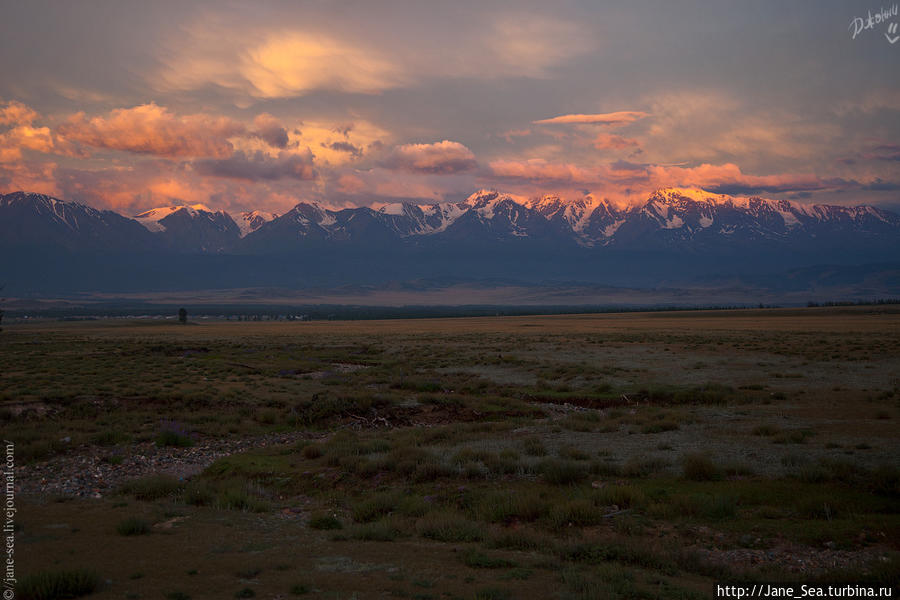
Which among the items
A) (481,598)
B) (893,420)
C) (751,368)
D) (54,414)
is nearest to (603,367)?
(751,368)

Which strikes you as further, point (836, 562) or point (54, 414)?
point (54, 414)

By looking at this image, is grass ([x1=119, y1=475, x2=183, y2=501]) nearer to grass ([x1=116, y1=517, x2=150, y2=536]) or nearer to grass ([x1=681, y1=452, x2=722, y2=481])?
grass ([x1=116, y1=517, x2=150, y2=536])

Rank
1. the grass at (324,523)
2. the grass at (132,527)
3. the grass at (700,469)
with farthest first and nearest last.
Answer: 1. the grass at (700,469)
2. the grass at (324,523)
3. the grass at (132,527)

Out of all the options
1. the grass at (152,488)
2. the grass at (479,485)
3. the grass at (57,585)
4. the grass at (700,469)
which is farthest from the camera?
the grass at (152,488)

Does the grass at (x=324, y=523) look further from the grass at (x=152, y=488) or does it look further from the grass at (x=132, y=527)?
Result: the grass at (x=152, y=488)

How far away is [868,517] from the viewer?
35.3 feet

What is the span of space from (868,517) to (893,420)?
11.0 m

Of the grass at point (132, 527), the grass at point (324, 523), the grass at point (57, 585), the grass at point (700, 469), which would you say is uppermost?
the grass at point (57, 585)

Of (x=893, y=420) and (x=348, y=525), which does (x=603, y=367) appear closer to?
(x=893, y=420)

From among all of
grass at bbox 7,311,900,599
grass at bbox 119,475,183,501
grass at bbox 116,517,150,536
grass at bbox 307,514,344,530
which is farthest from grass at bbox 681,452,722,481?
grass at bbox 119,475,183,501

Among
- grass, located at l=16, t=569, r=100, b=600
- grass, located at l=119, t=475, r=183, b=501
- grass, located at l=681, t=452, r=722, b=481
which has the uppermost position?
grass, located at l=16, t=569, r=100, b=600

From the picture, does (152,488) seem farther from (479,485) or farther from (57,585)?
(479,485)

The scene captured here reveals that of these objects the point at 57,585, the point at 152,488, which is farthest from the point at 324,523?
the point at 152,488

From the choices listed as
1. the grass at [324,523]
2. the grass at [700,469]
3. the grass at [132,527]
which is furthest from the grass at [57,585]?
the grass at [700,469]
